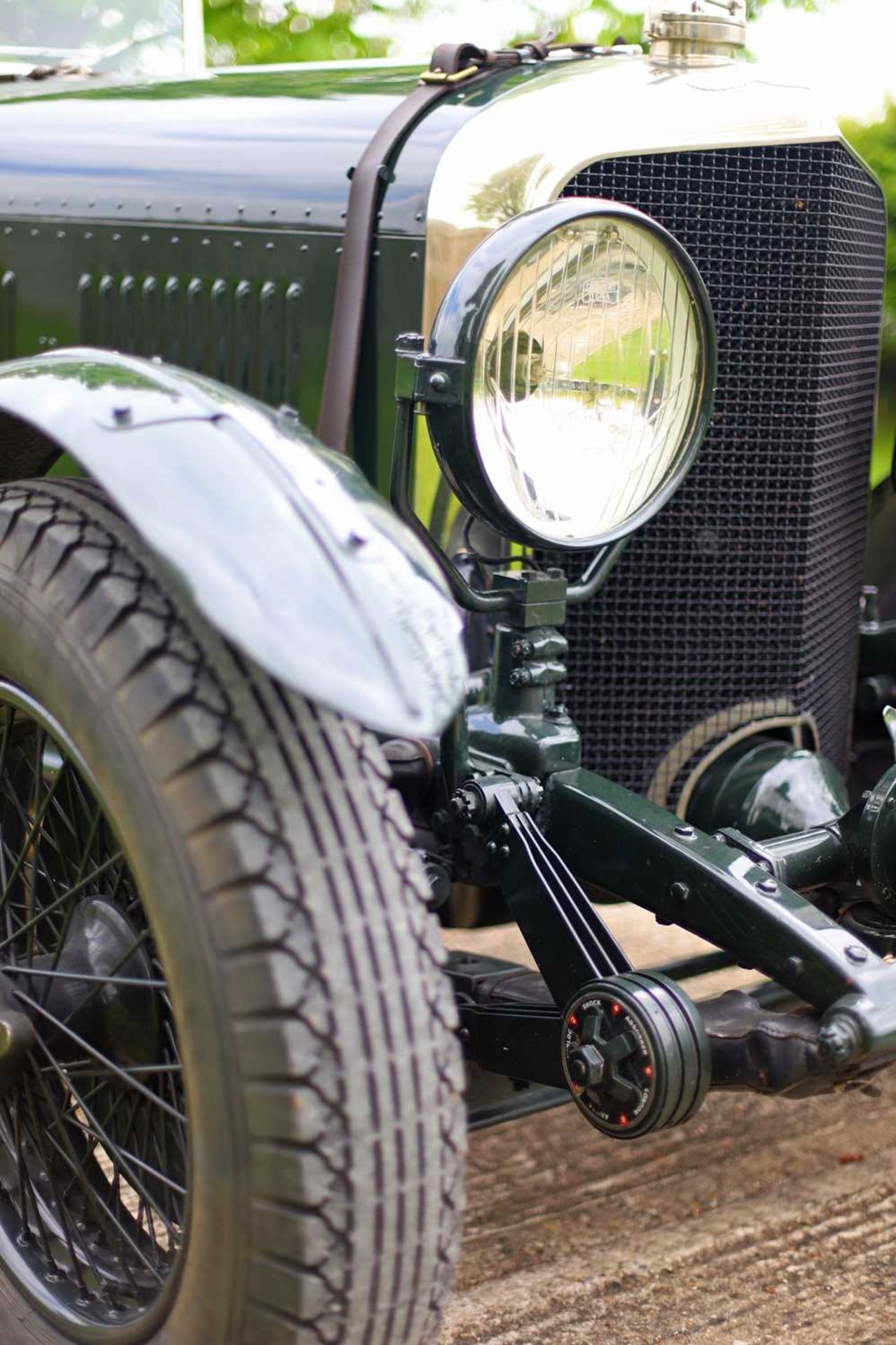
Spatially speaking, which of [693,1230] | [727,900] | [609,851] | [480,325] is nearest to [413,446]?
[480,325]

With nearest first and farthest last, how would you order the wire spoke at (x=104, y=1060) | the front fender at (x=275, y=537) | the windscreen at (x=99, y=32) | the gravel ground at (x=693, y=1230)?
the front fender at (x=275, y=537), the wire spoke at (x=104, y=1060), the gravel ground at (x=693, y=1230), the windscreen at (x=99, y=32)

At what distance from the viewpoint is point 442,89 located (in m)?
2.08

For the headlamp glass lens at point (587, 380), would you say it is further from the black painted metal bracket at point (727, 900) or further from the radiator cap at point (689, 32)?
the radiator cap at point (689, 32)

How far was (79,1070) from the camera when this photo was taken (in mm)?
1602

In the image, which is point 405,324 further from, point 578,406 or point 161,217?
point 161,217

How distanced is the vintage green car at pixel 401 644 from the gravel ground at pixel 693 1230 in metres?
0.37

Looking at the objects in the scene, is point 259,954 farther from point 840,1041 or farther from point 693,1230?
point 693,1230

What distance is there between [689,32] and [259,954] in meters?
1.52

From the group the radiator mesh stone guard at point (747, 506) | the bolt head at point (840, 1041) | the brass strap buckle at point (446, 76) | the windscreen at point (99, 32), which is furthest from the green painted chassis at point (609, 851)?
the windscreen at point (99, 32)

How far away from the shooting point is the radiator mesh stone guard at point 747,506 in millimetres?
2154

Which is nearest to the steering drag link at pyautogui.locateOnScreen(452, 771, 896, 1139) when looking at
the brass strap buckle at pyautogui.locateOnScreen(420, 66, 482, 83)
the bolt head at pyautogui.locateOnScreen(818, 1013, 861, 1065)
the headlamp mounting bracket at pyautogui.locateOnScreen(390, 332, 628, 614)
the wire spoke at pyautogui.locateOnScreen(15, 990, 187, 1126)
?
the bolt head at pyautogui.locateOnScreen(818, 1013, 861, 1065)

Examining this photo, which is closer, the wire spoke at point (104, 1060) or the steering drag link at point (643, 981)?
the wire spoke at point (104, 1060)

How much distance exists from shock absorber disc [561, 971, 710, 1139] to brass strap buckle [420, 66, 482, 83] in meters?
1.24

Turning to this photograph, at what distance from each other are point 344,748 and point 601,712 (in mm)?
1008
